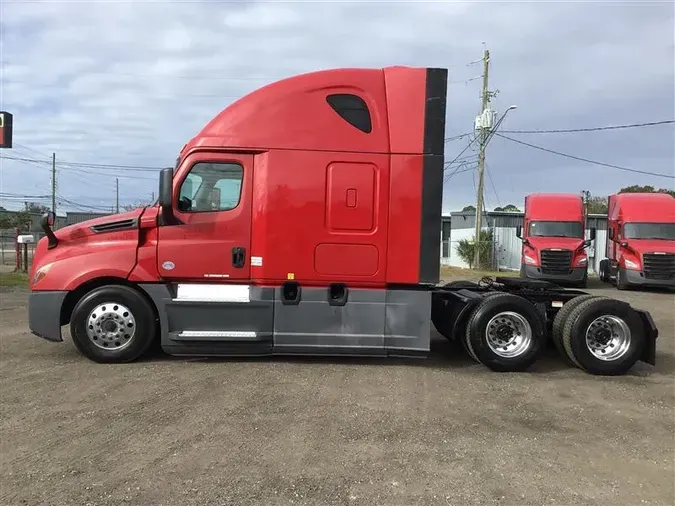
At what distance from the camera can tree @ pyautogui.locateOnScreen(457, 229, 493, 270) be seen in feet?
103

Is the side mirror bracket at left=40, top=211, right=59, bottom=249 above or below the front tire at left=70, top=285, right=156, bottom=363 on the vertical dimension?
above

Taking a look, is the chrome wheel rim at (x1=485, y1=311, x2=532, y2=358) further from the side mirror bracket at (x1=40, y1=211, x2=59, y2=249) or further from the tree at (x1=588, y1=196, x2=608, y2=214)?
the tree at (x1=588, y1=196, x2=608, y2=214)

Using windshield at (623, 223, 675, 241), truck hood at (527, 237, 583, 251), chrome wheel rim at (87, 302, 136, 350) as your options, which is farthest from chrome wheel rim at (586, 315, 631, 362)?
windshield at (623, 223, 675, 241)

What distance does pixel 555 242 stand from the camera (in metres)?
21.6

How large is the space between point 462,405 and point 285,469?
2.32 m

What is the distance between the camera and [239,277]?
6.99 meters

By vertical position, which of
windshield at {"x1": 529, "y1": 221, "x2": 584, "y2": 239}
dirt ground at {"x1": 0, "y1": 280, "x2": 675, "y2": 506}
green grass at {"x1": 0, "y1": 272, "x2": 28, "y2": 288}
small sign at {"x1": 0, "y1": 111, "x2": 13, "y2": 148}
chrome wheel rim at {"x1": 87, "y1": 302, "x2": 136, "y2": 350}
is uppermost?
small sign at {"x1": 0, "y1": 111, "x2": 13, "y2": 148}

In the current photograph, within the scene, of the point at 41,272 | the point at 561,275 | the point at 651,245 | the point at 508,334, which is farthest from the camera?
the point at 561,275

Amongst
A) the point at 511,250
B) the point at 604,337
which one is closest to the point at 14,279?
the point at 604,337

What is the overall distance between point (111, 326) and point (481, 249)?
26558 mm

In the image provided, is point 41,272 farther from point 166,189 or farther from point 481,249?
point 481,249

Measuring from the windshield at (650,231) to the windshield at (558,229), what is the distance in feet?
5.36

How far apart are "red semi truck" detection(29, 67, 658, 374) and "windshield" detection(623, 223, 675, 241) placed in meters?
16.2

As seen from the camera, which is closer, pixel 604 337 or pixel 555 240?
pixel 604 337
